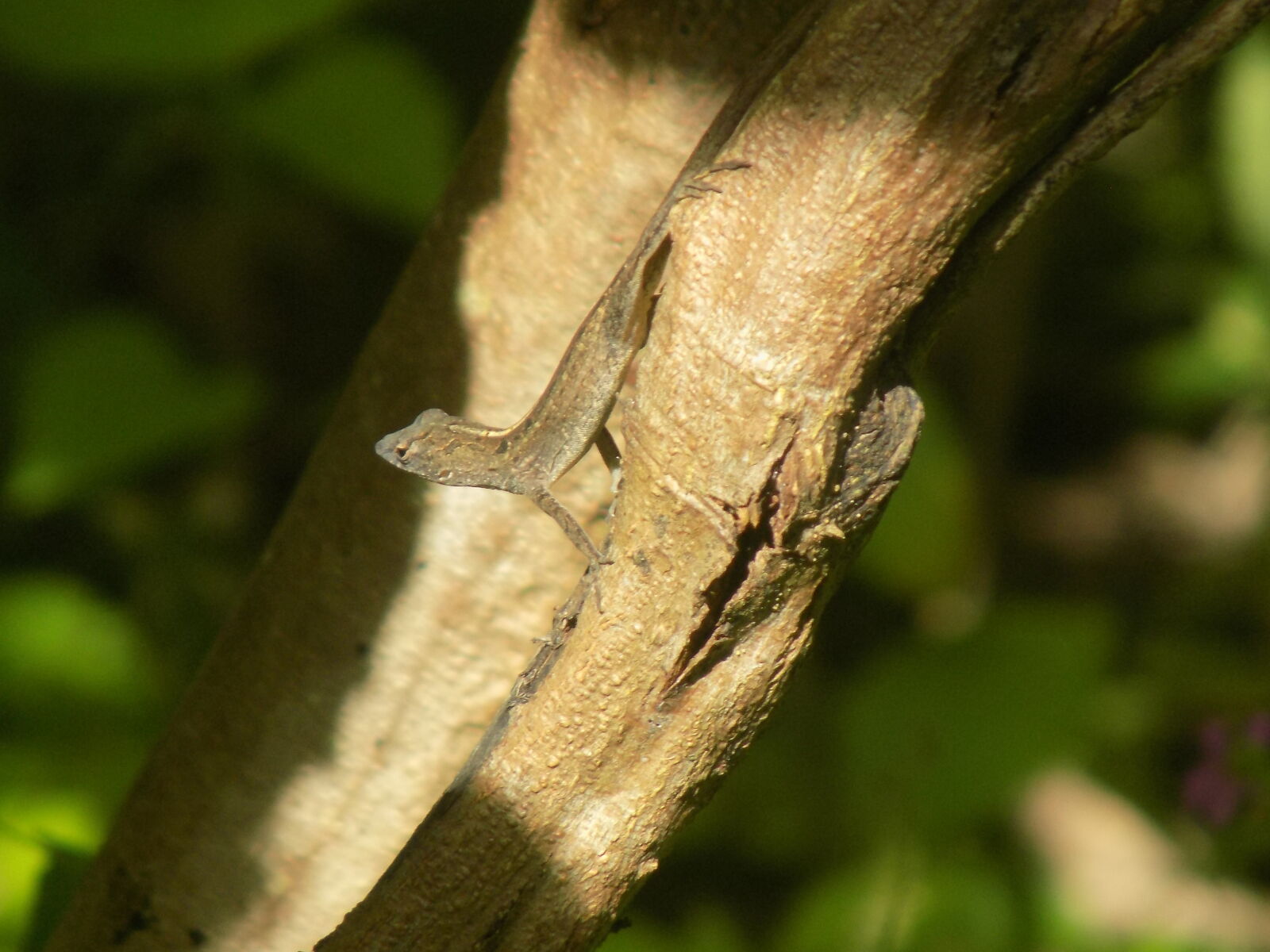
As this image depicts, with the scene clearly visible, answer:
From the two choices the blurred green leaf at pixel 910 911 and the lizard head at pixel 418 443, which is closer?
the lizard head at pixel 418 443

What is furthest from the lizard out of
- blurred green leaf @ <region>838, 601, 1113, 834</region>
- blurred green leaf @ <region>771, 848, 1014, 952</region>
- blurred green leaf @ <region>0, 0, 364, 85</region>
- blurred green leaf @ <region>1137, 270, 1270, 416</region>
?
blurred green leaf @ <region>1137, 270, 1270, 416</region>

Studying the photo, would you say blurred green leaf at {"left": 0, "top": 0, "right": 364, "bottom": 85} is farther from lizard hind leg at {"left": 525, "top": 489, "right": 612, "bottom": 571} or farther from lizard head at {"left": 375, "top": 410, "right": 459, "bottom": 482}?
lizard hind leg at {"left": 525, "top": 489, "right": 612, "bottom": 571}

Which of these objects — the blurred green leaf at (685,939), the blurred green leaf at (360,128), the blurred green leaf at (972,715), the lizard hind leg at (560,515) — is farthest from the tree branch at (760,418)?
the blurred green leaf at (360,128)

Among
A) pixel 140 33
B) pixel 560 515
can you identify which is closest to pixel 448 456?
pixel 560 515

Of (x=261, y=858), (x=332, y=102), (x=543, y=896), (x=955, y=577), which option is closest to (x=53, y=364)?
(x=332, y=102)

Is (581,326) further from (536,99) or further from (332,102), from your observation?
(332,102)

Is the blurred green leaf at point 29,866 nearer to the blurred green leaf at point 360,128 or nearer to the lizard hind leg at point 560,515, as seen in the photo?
the lizard hind leg at point 560,515
